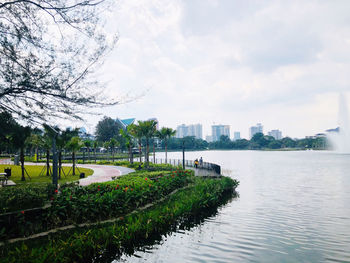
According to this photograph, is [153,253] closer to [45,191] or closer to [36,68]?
[45,191]

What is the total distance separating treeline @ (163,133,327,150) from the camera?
148 metres

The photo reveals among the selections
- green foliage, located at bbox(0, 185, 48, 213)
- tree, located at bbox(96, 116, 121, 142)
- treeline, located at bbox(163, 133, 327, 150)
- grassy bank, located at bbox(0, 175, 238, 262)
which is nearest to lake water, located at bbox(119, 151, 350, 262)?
grassy bank, located at bbox(0, 175, 238, 262)

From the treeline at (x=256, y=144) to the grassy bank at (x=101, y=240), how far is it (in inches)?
5069

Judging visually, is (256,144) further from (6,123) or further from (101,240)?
(6,123)

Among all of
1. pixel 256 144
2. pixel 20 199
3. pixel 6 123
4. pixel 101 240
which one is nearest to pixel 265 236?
pixel 101 240

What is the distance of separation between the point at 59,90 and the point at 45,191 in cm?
390

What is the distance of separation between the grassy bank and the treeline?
129 meters

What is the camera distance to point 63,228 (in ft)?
26.8

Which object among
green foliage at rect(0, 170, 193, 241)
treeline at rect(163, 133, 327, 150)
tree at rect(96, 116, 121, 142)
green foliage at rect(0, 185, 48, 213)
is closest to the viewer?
green foliage at rect(0, 185, 48, 213)

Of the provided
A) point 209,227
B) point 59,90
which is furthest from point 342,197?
point 59,90

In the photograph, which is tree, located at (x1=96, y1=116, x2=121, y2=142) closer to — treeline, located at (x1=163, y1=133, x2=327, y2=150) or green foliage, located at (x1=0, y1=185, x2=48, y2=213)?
treeline, located at (x1=163, y1=133, x2=327, y2=150)

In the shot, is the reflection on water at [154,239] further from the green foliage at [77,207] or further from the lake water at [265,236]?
the green foliage at [77,207]

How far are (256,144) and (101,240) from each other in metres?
181

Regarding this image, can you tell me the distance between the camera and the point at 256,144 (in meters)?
177
